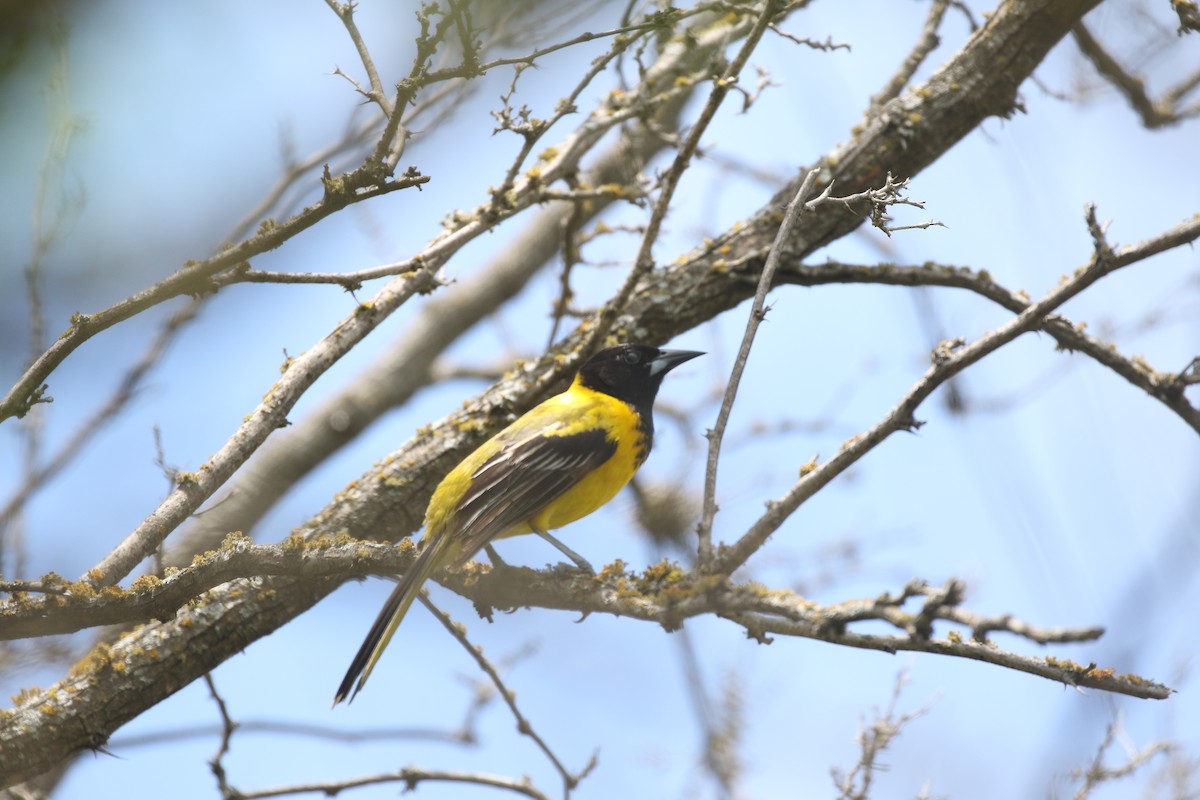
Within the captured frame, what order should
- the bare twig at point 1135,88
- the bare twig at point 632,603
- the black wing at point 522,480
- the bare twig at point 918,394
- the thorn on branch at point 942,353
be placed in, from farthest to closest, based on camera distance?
1. the bare twig at point 1135,88
2. the black wing at point 522,480
3. the thorn on branch at point 942,353
4. the bare twig at point 918,394
5. the bare twig at point 632,603

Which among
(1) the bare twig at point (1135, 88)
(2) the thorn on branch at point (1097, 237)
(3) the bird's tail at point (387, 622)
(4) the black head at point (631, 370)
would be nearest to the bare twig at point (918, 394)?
(2) the thorn on branch at point (1097, 237)

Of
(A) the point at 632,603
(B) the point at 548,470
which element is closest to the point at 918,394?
(A) the point at 632,603

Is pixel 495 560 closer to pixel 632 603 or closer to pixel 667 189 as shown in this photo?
pixel 632 603

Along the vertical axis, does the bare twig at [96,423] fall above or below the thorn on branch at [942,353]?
above

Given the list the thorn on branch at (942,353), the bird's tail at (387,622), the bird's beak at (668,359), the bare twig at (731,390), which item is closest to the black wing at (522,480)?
the bird's tail at (387,622)

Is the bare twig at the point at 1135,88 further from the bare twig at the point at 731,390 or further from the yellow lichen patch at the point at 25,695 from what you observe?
the yellow lichen patch at the point at 25,695

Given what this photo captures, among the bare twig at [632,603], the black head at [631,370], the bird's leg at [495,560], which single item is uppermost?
the black head at [631,370]

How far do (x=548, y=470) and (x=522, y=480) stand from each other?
6.0 inches

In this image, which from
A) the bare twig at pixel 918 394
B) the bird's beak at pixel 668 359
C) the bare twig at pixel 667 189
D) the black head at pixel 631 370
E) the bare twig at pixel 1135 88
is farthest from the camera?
the bare twig at pixel 1135 88

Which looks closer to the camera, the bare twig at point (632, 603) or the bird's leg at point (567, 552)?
the bare twig at point (632, 603)

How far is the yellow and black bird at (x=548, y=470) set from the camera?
4.13 m

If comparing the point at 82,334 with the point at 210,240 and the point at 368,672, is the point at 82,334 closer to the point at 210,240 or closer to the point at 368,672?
the point at 210,240

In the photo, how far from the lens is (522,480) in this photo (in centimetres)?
469

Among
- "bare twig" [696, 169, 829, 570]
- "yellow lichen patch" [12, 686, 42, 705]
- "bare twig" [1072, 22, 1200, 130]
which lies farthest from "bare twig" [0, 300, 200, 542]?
"bare twig" [1072, 22, 1200, 130]
